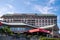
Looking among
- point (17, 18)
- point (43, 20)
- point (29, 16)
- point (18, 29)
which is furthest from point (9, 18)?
point (18, 29)

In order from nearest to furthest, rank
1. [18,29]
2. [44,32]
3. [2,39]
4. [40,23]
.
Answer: [2,39]
[44,32]
[18,29]
[40,23]

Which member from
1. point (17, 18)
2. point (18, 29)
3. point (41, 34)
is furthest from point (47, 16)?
point (41, 34)

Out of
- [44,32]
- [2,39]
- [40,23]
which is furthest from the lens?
[40,23]

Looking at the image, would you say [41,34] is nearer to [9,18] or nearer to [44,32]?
[44,32]

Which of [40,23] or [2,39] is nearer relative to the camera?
[2,39]

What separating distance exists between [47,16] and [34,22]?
9.34 m

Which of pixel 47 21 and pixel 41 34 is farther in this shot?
pixel 47 21

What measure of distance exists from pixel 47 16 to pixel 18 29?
293 feet

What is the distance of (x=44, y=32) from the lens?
31297 mm

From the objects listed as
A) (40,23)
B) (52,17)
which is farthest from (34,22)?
(52,17)

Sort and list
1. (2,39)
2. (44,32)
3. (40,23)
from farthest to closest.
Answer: (40,23), (44,32), (2,39)

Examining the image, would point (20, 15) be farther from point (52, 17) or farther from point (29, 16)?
point (52, 17)

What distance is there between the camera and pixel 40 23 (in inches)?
5037

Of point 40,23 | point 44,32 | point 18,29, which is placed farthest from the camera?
point 40,23
